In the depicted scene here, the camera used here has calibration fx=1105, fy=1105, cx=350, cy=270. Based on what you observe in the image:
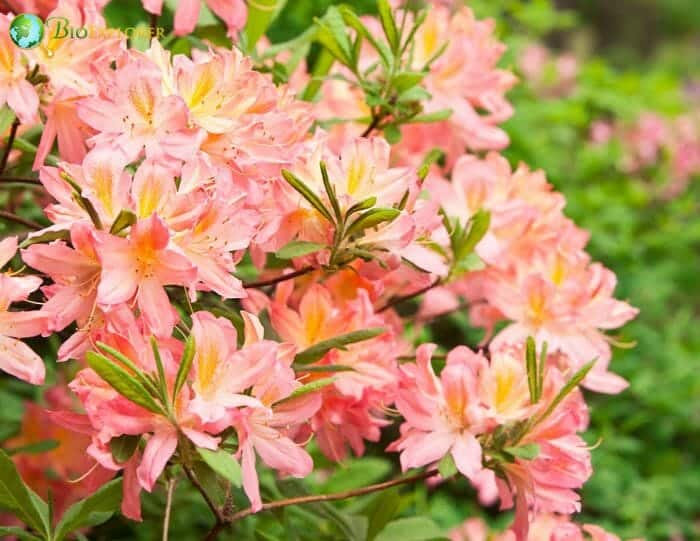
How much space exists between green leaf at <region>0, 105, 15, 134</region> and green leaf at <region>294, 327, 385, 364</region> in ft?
1.09

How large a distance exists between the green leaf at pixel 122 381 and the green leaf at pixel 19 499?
0.62ft

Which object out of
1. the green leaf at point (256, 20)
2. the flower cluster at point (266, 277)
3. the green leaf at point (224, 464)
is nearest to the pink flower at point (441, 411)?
the flower cluster at point (266, 277)

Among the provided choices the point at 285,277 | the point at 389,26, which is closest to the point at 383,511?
the point at 285,277

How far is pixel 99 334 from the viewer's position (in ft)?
2.84

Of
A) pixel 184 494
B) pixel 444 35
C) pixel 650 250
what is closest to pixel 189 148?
pixel 444 35

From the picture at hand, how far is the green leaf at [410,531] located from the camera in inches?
46.9

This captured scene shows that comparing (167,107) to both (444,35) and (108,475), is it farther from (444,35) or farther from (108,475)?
(444,35)

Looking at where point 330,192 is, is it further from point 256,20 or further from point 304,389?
point 256,20

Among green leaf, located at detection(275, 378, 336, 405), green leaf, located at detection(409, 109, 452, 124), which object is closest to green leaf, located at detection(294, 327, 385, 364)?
green leaf, located at detection(275, 378, 336, 405)

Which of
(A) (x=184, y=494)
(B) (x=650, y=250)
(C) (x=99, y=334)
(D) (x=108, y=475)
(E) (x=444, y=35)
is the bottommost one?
(B) (x=650, y=250)

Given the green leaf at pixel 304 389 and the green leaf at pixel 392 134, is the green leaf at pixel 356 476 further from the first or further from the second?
the green leaf at pixel 304 389

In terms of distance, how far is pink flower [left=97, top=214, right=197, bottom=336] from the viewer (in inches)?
32.3

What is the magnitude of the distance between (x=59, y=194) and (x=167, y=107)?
12cm

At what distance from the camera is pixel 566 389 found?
3.20ft
